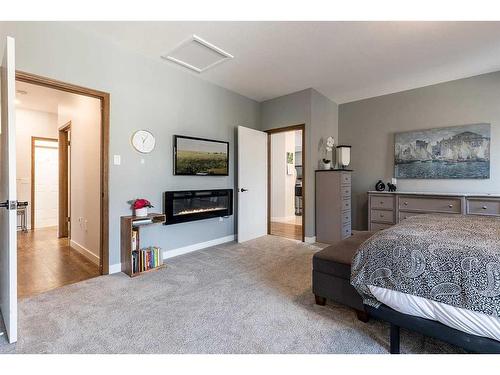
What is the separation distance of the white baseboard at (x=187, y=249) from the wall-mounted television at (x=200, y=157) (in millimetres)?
1077

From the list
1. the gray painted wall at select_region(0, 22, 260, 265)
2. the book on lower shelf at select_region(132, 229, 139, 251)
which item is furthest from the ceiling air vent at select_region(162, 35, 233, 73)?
the book on lower shelf at select_region(132, 229, 139, 251)

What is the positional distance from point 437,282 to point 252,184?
327 cm

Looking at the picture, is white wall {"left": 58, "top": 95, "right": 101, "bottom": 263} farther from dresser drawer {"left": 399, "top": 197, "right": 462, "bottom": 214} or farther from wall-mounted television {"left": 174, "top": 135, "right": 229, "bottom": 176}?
dresser drawer {"left": 399, "top": 197, "right": 462, "bottom": 214}

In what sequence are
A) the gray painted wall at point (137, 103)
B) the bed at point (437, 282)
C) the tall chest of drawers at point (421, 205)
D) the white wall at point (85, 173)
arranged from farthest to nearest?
the tall chest of drawers at point (421, 205), the white wall at point (85, 173), the gray painted wall at point (137, 103), the bed at point (437, 282)

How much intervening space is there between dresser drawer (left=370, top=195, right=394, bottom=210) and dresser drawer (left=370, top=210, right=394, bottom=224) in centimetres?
8

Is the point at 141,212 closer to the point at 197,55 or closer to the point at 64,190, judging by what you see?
the point at 197,55

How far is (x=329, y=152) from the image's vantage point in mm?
4715

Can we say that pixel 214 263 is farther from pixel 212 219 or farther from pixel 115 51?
pixel 115 51

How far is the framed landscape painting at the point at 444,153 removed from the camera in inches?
140

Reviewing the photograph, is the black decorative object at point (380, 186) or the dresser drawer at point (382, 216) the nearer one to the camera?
the dresser drawer at point (382, 216)

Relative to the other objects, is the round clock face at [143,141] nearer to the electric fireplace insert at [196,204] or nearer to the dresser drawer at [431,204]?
the electric fireplace insert at [196,204]

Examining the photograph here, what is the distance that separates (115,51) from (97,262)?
8.45ft

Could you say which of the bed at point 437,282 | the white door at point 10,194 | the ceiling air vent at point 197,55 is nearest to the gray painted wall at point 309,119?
the ceiling air vent at point 197,55
